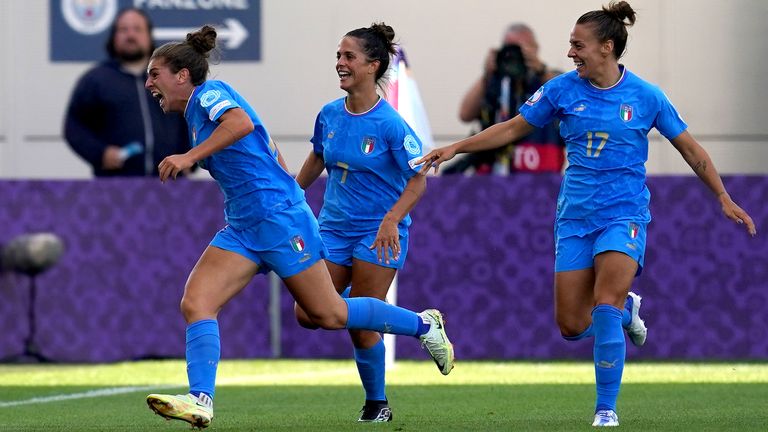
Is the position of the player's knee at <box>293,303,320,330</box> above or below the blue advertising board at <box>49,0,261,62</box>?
below

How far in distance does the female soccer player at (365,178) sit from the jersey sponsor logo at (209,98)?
889 millimetres

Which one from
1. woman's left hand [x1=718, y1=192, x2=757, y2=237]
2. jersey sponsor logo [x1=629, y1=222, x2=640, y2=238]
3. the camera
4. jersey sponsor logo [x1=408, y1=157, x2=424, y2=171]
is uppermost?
the camera

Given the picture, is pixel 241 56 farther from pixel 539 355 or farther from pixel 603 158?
pixel 603 158

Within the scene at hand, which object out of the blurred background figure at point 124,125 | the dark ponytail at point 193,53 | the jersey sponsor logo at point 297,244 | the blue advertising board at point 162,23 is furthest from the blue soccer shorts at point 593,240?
the blue advertising board at point 162,23

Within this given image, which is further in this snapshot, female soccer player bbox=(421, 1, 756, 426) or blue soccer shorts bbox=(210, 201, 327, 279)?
female soccer player bbox=(421, 1, 756, 426)

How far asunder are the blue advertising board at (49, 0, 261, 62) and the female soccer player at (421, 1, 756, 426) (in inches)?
293

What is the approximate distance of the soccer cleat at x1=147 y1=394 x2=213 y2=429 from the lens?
260 inches

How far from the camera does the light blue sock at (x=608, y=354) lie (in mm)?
7332

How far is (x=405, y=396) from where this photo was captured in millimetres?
9922

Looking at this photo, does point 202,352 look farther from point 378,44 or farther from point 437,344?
point 378,44

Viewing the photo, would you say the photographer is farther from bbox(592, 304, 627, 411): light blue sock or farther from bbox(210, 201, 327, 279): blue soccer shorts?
bbox(210, 201, 327, 279): blue soccer shorts

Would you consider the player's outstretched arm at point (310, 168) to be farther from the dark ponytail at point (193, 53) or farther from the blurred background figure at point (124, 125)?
the blurred background figure at point (124, 125)

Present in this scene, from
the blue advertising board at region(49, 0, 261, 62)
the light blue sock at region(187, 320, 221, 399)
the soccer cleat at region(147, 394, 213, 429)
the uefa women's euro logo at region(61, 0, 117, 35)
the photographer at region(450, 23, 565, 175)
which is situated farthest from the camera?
the uefa women's euro logo at region(61, 0, 117, 35)

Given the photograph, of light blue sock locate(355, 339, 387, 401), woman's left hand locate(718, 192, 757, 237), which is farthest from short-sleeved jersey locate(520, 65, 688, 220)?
light blue sock locate(355, 339, 387, 401)
